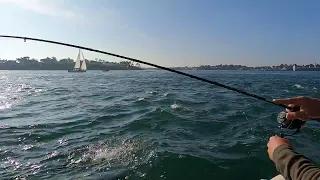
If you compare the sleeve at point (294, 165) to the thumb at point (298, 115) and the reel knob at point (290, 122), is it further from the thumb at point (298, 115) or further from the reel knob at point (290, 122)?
the reel knob at point (290, 122)

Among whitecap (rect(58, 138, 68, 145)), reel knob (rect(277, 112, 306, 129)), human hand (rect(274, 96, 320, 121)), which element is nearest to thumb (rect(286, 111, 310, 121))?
human hand (rect(274, 96, 320, 121))

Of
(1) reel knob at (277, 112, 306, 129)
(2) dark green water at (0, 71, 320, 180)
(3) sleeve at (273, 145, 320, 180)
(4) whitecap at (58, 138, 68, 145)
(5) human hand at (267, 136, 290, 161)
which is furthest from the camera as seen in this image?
(4) whitecap at (58, 138, 68, 145)

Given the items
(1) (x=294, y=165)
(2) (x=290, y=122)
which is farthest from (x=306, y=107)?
(1) (x=294, y=165)

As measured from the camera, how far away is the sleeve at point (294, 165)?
217 centimetres

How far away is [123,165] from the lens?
25.7 feet

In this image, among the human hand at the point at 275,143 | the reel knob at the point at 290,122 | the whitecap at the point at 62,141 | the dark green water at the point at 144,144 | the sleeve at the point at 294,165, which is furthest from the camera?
the whitecap at the point at 62,141

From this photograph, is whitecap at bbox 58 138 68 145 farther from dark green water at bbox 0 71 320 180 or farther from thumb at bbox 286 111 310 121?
thumb at bbox 286 111 310 121

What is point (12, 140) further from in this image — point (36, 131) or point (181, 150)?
point (181, 150)

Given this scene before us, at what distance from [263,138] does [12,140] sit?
8.43 m

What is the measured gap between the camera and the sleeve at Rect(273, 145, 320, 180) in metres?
2.17

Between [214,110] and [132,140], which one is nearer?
[132,140]

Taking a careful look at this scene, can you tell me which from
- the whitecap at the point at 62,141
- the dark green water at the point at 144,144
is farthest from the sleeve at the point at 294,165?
the whitecap at the point at 62,141

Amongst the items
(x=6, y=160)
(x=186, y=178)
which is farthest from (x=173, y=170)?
(x=6, y=160)

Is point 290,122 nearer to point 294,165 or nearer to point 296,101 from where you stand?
point 296,101
